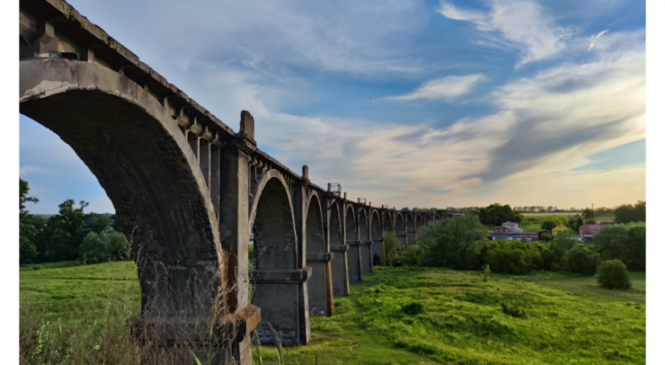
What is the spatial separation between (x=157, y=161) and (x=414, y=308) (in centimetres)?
1531

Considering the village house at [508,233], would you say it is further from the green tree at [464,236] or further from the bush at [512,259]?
the green tree at [464,236]

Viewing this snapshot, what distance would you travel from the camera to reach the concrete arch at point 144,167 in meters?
4.50

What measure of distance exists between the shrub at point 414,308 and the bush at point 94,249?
1424 inches

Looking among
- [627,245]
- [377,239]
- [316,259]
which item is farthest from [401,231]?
[316,259]

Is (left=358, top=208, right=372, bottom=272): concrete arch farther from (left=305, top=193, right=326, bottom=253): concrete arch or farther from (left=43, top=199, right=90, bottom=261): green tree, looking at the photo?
(left=43, top=199, right=90, bottom=261): green tree

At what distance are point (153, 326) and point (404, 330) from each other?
10.9 metres

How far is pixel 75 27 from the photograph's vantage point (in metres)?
3.96

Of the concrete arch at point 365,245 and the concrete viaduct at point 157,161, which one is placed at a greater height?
the concrete viaduct at point 157,161

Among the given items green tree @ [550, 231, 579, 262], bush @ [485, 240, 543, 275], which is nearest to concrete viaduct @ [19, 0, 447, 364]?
bush @ [485, 240, 543, 275]

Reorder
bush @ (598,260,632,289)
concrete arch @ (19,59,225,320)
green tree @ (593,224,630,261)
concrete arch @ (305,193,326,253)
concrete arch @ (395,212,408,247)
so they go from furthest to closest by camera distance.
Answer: concrete arch @ (395,212,408,247), green tree @ (593,224,630,261), bush @ (598,260,632,289), concrete arch @ (305,193,326,253), concrete arch @ (19,59,225,320)

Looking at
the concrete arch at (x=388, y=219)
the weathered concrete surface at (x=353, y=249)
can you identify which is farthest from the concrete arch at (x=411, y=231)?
the weathered concrete surface at (x=353, y=249)

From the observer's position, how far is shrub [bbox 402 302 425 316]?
58.0 ft

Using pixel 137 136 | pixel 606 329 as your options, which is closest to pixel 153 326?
pixel 137 136

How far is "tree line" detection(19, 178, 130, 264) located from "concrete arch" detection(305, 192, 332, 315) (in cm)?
2806
